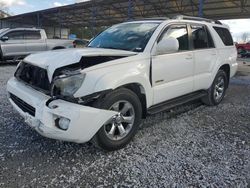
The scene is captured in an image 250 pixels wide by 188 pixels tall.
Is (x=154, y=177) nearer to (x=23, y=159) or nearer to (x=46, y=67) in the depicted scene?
(x=23, y=159)

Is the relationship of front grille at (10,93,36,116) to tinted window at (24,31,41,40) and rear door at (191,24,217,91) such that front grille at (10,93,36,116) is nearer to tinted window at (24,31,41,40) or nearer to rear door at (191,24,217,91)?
rear door at (191,24,217,91)

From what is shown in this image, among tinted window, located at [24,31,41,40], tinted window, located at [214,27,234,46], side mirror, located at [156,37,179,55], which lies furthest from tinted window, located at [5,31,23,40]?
side mirror, located at [156,37,179,55]

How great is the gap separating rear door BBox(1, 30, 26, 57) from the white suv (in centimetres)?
919

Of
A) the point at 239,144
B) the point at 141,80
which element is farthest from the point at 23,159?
the point at 239,144

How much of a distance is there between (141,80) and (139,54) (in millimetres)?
391

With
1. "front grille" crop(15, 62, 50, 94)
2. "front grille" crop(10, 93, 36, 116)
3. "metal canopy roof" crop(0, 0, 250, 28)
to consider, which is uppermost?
"metal canopy roof" crop(0, 0, 250, 28)

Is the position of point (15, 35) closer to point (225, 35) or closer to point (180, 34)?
point (225, 35)

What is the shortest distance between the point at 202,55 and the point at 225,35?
4.96ft

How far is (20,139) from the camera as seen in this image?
388cm

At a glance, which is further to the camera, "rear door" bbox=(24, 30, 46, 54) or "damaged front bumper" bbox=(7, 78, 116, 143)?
"rear door" bbox=(24, 30, 46, 54)

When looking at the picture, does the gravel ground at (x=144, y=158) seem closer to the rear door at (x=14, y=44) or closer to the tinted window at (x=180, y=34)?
the tinted window at (x=180, y=34)

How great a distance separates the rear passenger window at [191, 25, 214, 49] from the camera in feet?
16.8

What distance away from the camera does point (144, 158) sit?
343cm

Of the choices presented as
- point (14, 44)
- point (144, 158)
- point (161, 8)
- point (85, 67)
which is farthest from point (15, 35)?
point (161, 8)
